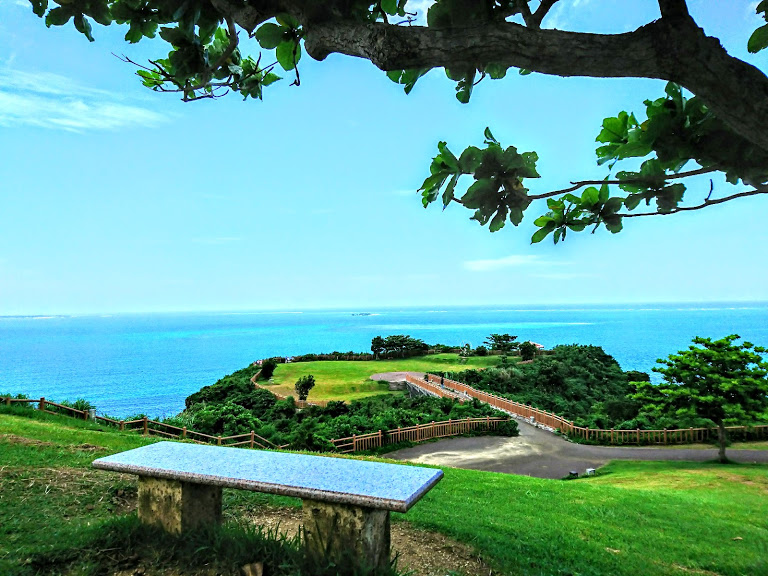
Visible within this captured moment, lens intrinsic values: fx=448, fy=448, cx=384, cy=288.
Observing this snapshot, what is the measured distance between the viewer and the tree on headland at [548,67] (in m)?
1.82

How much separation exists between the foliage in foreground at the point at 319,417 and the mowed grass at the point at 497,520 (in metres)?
6.45

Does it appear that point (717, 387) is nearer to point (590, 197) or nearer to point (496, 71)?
point (590, 197)

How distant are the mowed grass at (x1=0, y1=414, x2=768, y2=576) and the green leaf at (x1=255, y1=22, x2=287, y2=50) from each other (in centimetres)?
379

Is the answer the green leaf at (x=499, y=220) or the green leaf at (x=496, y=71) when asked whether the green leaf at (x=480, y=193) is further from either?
the green leaf at (x=496, y=71)

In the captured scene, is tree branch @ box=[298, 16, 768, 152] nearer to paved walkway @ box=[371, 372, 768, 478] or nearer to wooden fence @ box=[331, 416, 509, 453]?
paved walkway @ box=[371, 372, 768, 478]

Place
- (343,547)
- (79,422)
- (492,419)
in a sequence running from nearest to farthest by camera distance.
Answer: (343,547) → (79,422) → (492,419)

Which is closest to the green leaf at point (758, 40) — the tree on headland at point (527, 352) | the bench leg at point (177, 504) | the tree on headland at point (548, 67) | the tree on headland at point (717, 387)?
the tree on headland at point (548, 67)

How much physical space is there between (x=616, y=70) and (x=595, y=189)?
95cm

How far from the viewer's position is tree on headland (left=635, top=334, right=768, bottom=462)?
14766mm

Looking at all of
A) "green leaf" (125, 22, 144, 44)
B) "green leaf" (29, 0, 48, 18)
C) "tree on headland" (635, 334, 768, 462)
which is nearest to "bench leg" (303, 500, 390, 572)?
"green leaf" (125, 22, 144, 44)

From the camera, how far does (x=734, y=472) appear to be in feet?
44.0

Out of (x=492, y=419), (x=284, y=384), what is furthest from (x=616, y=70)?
(x=284, y=384)

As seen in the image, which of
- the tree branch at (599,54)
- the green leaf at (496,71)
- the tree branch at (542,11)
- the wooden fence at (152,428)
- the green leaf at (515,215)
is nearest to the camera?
the tree branch at (599,54)

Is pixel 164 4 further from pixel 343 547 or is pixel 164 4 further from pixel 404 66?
pixel 343 547
